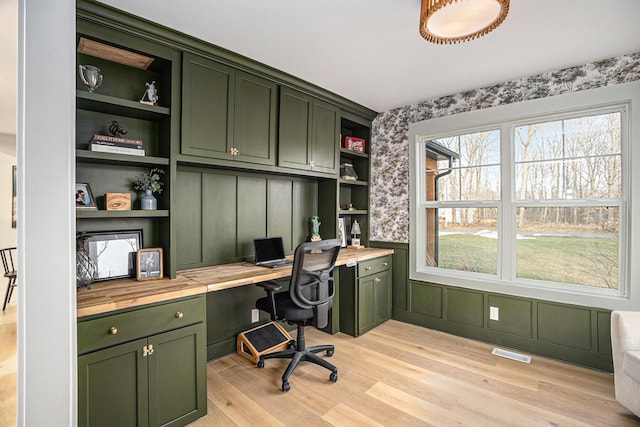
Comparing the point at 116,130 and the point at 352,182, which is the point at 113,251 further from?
the point at 352,182

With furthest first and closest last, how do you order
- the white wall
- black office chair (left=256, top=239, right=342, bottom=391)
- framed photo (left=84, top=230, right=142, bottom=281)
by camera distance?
1. black office chair (left=256, top=239, right=342, bottom=391)
2. framed photo (left=84, top=230, right=142, bottom=281)
3. the white wall

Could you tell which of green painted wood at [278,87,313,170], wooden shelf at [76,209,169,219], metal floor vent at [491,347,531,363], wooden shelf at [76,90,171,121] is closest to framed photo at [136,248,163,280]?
wooden shelf at [76,209,169,219]

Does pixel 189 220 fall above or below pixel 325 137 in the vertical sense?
below

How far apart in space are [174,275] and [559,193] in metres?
3.26

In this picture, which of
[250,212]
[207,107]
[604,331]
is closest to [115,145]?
[207,107]

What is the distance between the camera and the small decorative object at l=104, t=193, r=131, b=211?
2018 mm

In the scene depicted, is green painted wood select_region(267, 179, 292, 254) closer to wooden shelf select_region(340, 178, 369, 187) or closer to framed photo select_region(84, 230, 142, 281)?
wooden shelf select_region(340, 178, 369, 187)

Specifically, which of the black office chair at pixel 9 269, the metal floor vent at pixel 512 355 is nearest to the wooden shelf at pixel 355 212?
the metal floor vent at pixel 512 355

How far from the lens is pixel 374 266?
3.45m

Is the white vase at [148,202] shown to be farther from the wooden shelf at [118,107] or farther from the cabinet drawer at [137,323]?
the cabinet drawer at [137,323]

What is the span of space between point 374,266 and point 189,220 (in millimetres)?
1972

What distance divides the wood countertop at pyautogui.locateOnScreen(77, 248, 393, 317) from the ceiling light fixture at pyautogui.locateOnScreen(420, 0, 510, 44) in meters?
1.88

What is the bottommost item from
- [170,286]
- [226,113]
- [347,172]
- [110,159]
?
[170,286]

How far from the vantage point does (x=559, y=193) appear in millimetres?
2793
